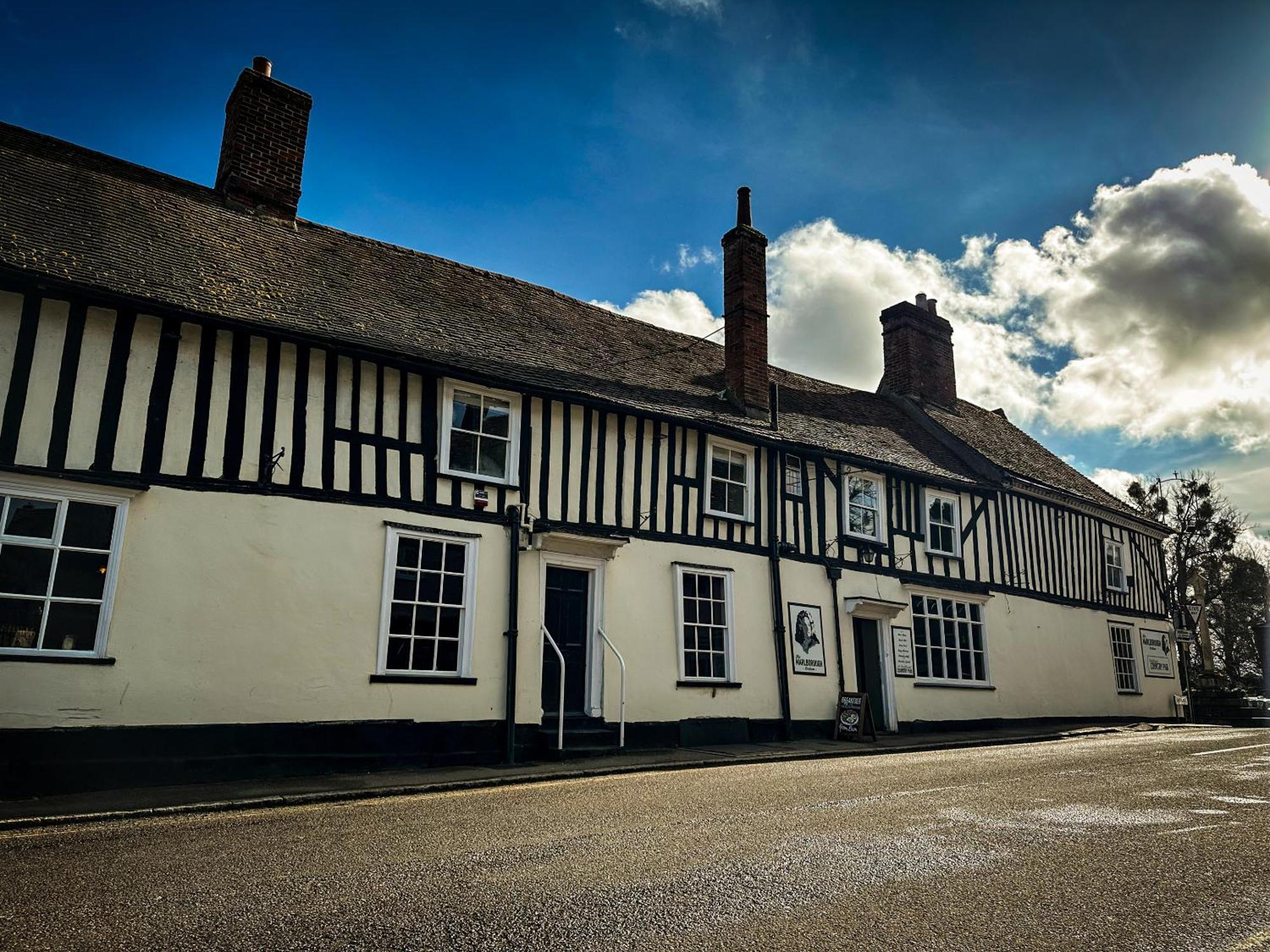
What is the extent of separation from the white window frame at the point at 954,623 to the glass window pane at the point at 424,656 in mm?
9913

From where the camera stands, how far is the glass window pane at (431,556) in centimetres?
1159

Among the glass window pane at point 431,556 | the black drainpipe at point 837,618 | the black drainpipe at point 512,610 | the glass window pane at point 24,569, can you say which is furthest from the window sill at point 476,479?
the black drainpipe at point 837,618

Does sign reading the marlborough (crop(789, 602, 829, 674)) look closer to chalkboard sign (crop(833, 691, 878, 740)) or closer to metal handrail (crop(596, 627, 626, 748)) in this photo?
chalkboard sign (crop(833, 691, 878, 740))

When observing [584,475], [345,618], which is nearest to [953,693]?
[584,475]

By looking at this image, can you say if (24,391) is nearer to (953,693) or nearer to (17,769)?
(17,769)

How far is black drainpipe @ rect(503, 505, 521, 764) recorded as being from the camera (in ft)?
38.0

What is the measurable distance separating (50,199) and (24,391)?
3.75m

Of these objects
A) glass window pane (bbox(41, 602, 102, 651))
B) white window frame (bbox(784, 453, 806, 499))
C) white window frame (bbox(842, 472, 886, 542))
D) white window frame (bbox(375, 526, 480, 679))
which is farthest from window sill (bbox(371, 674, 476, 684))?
white window frame (bbox(842, 472, 886, 542))

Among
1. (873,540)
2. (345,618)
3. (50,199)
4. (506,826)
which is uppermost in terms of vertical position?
(50,199)

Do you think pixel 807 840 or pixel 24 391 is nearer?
pixel 807 840

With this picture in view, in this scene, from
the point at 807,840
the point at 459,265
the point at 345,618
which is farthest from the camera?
the point at 459,265

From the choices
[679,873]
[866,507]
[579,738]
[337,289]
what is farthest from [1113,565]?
[679,873]

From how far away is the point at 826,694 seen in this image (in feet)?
50.5

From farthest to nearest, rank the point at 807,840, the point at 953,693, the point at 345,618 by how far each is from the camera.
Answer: the point at 953,693 < the point at 345,618 < the point at 807,840
